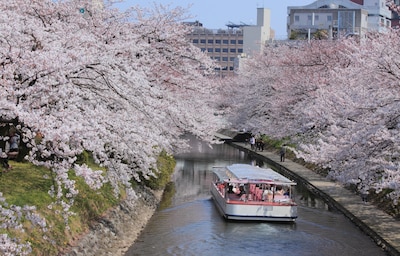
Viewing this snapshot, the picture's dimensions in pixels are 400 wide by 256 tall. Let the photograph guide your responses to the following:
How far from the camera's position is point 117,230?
19797 millimetres

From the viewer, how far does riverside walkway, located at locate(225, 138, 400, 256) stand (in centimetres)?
2006

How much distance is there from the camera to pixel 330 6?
9994cm

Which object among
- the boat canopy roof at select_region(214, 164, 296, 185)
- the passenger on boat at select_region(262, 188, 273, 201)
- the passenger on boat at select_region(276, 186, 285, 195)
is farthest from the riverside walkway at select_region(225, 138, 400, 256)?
the passenger on boat at select_region(262, 188, 273, 201)

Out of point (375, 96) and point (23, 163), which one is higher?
point (375, 96)

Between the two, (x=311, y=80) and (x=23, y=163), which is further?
(x=311, y=80)

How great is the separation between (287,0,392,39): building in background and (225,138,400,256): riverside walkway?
56.8 metres

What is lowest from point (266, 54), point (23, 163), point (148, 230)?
point (148, 230)

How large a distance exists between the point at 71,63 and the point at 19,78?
1.26m

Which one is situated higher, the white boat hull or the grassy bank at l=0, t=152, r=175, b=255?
the grassy bank at l=0, t=152, r=175, b=255

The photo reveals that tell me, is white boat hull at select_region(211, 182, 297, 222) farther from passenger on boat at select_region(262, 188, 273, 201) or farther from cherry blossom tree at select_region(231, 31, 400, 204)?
cherry blossom tree at select_region(231, 31, 400, 204)

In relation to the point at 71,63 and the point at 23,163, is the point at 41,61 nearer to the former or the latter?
the point at 71,63

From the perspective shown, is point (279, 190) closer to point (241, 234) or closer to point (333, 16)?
point (241, 234)

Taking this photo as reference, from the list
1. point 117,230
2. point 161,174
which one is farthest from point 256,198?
point 161,174

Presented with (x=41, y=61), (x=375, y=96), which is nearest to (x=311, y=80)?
(x=375, y=96)
